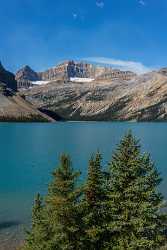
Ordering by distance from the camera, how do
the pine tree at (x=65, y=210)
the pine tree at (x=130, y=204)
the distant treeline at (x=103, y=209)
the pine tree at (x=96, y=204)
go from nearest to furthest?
the pine tree at (x=65, y=210), the distant treeline at (x=103, y=209), the pine tree at (x=130, y=204), the pine tree at (x=96, y=204)

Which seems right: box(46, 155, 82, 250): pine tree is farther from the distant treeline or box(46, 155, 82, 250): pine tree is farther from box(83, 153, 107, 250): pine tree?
box(83, 153, 107, 250): pine tree

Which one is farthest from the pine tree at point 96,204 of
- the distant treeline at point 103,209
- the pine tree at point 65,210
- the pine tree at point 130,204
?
the pine tree at point 65,210

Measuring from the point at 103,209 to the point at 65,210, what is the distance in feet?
12.4

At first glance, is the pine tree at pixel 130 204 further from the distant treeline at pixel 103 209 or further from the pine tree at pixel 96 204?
the pine tree at pixel 96 204

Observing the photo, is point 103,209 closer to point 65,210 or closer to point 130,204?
point 130,204

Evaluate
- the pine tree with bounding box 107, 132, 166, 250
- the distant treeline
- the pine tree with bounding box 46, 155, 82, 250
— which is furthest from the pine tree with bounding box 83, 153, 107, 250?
the pine tree with bounding box 46, 155, 82, 250

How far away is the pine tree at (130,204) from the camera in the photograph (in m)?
26.2

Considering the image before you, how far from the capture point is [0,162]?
94250mm

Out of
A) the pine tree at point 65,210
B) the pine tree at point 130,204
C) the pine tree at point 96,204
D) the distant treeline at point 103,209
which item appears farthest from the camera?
the pine tree at point 96,204

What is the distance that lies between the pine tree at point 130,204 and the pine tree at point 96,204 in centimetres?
57

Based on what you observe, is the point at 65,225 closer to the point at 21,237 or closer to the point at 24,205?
the point at 21,237

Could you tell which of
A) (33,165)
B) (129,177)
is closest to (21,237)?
(129,177)

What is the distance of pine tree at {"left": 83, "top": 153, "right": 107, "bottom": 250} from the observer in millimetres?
26861

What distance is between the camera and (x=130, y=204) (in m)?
26.3
